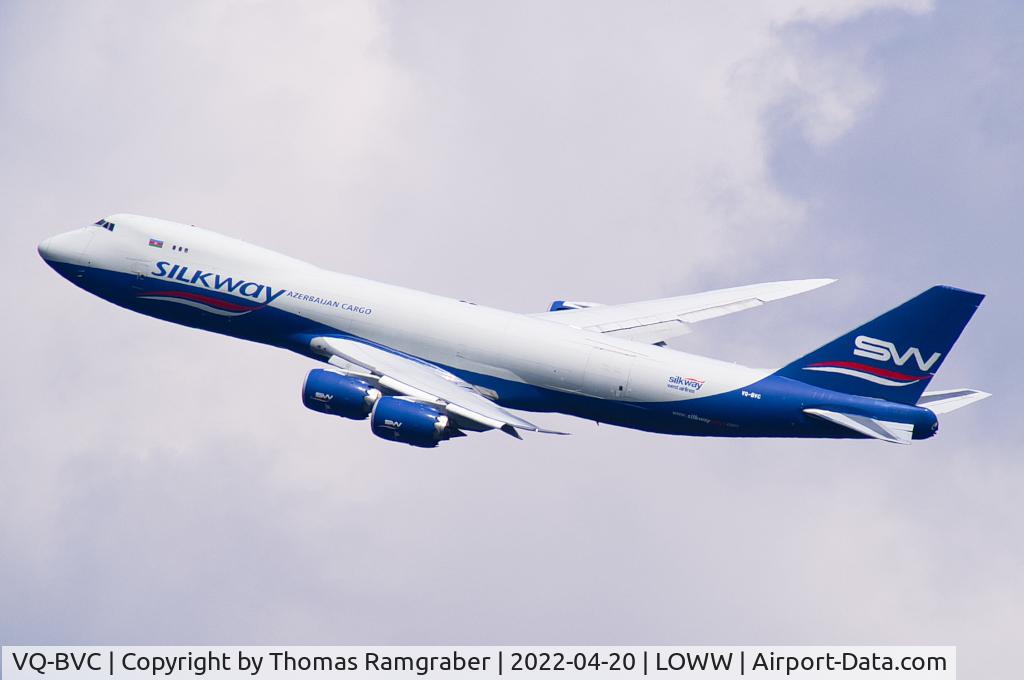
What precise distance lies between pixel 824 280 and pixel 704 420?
13.8 meters

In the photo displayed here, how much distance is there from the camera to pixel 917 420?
69125 mm

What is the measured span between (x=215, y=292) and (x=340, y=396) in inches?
338

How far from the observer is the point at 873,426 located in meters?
69.4

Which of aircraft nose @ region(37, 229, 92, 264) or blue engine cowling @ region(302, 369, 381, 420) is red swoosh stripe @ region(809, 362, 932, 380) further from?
aircraft nose @ region(37, 229, 92, 264)

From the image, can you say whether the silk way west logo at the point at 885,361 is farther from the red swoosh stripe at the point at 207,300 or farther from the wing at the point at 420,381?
the red swoosh stripe at the point at 207,300

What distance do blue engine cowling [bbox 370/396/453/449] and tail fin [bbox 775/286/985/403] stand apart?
14.1m

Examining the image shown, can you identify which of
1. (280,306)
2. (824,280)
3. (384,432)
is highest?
(824,280)

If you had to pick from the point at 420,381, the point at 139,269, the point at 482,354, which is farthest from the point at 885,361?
the point at 139,269

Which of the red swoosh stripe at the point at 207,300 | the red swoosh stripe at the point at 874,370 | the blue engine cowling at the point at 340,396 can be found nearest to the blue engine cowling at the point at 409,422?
the blue engine cowling at the point at 340,396

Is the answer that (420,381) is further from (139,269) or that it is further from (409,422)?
(139,269)

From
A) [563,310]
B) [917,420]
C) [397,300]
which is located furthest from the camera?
[563,310]

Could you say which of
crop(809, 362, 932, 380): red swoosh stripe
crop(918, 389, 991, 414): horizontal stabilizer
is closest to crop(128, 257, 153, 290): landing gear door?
crop(809, 362, 932, 380): red swoosh stripe

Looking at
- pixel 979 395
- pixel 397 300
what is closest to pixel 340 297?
pixel 397 300

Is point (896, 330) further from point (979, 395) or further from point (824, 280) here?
point (824, 280)
